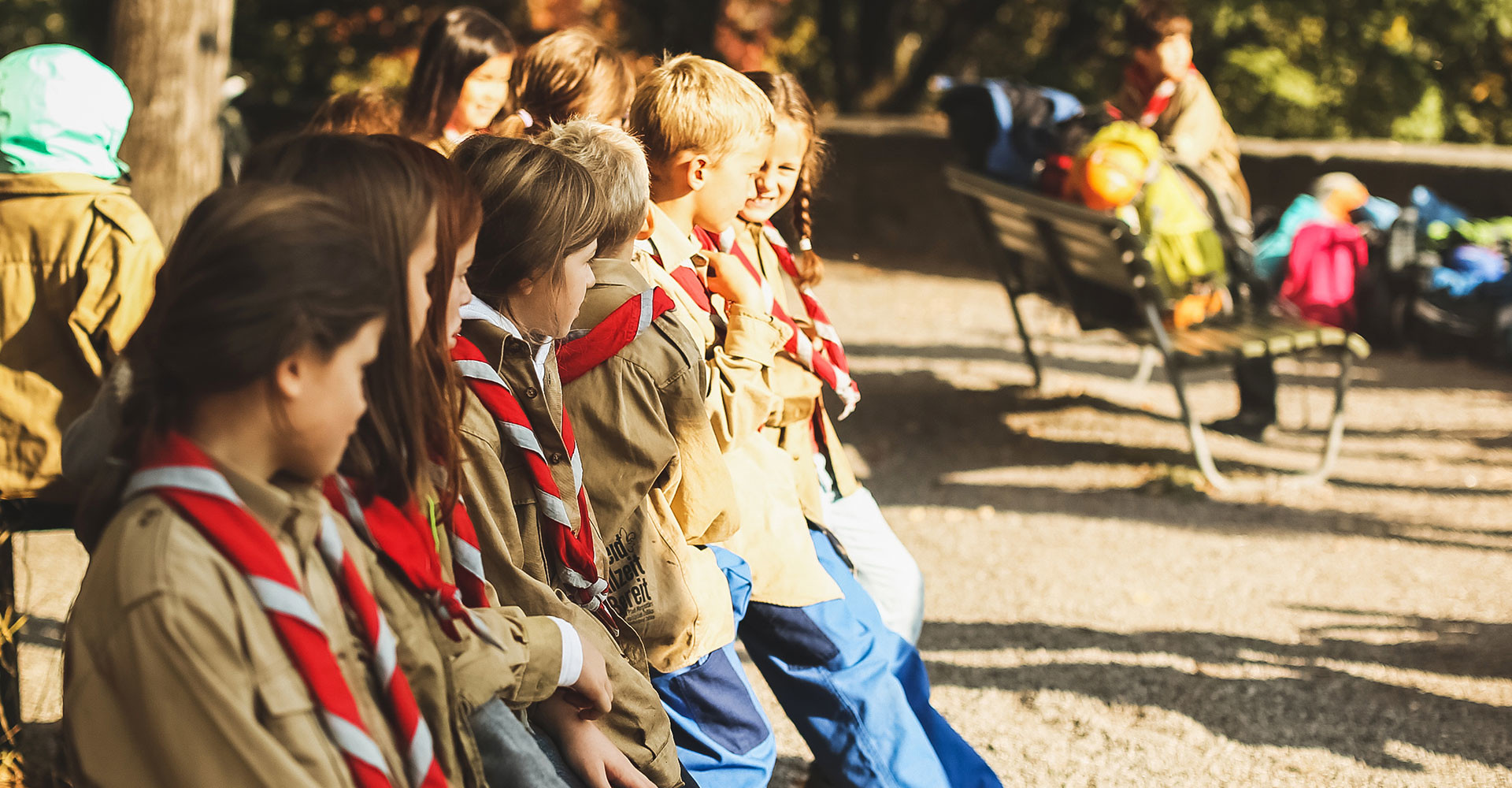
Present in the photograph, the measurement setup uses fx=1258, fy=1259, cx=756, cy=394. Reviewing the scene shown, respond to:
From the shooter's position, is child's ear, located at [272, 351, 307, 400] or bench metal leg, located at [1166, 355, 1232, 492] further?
bench metal leg, located at [1166, 355, 1232, 492]

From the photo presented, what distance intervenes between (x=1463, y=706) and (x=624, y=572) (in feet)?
8.39

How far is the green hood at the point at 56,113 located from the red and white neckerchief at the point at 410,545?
5.83 ft

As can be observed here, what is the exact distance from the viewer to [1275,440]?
6121 mm

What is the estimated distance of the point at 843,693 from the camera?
8.32 ft

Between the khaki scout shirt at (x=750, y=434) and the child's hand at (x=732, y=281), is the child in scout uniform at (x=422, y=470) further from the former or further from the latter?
the child's hand at (x=732, y=281)

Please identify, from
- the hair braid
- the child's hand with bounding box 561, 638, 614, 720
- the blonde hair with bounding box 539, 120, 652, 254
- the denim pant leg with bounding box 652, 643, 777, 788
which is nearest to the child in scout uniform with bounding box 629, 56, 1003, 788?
the denim pant leg with bounding box 652, 643, 777, 788

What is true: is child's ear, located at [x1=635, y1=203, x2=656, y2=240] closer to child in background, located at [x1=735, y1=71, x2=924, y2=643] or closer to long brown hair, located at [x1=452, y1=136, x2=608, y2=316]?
child in background, located at [x1=735, y1=71, x2=924, y2=643]

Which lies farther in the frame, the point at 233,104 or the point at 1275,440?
the point at 233,104

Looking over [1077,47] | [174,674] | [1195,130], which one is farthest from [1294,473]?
[1077,47]

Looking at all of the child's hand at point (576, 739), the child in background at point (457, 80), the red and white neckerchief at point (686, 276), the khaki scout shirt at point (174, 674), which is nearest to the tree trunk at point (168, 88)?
the child in background at point (457, 80)

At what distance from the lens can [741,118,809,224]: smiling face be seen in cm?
284

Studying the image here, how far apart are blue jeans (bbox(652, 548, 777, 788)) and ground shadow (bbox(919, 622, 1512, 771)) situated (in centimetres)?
139

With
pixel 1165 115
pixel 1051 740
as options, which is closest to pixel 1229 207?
pixel 1165 115

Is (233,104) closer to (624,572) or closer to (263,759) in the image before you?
(624,572)
